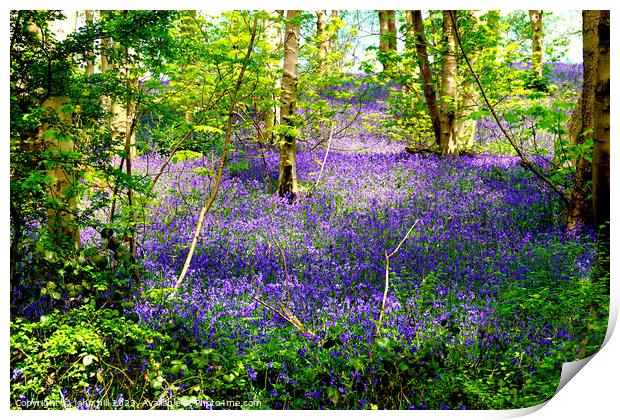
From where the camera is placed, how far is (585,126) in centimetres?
429

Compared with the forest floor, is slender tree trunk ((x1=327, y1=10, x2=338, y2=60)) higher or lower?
higher

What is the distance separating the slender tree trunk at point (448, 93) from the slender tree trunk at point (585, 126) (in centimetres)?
104

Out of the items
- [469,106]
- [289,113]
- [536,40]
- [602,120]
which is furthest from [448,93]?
[289,113]

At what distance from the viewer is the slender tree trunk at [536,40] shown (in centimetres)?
454

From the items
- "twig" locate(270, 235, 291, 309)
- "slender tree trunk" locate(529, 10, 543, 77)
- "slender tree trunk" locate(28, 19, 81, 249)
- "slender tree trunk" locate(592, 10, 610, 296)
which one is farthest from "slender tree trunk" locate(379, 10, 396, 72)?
"slender tree trunk" locate(28, 19, 81, 249)

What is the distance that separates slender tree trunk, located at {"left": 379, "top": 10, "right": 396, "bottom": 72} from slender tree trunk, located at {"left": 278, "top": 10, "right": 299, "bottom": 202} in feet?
2.39

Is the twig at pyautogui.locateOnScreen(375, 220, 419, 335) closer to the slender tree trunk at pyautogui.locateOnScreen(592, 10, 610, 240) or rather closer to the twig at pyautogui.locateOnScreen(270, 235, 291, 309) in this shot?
the twig at pyautogui.locateOnScreen(270, 235, 291, 309)

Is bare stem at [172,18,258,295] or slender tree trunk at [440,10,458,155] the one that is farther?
slender tree trunk at [440,10,458,155]

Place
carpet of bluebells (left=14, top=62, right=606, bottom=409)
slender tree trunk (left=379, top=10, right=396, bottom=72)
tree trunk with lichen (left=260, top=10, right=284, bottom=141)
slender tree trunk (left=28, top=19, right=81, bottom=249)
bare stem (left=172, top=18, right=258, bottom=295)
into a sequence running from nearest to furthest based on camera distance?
1. carpet of bluebells (left=14, top=62, right=606, bottom=409)
2. slender tree trunk (left=28, top=19, right=81, bottom=249)
3. bare stem (left=172, top=18, right=258, bottom=295)
4. tree trunk with lichen (left=260, top=10, right=284, bottom=141)
5. slender tree trunk (left=379, top=10, right=396, bottom=72)

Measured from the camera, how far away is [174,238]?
3.95 m

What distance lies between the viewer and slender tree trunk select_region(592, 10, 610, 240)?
154 inches

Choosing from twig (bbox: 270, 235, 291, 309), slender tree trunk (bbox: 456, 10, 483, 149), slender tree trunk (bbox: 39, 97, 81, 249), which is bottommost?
twig (bbox: 270, 235, 291, 309)

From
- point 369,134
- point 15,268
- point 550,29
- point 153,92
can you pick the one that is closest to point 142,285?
point 15,268
